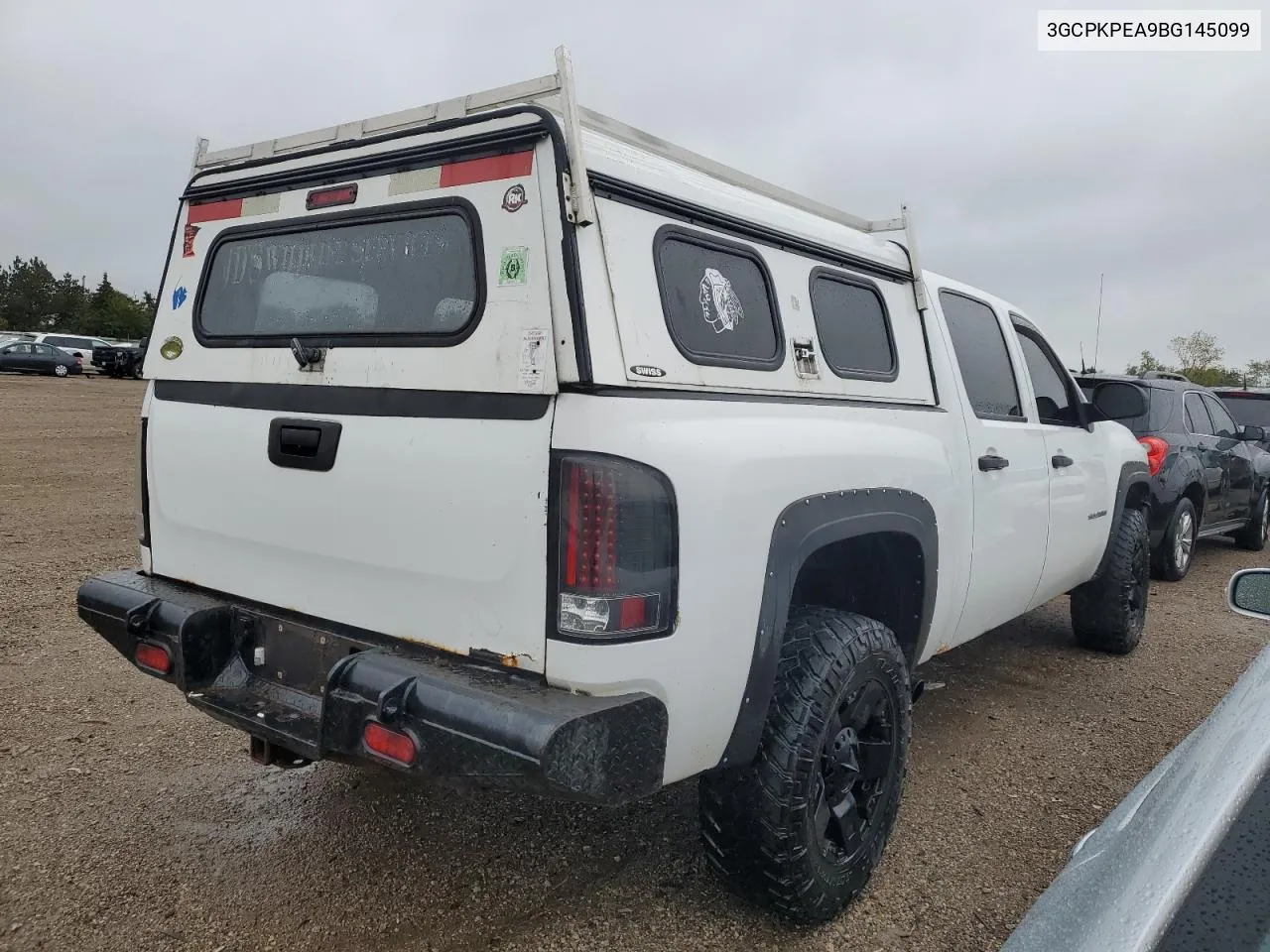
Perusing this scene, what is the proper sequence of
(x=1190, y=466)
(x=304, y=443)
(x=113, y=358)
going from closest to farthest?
(x=304, y=443) → (x=1190, y=466) → (x=113, y=358)

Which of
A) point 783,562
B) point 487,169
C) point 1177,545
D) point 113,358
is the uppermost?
point 487,169

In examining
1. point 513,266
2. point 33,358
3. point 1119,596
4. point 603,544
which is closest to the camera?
point 603,544

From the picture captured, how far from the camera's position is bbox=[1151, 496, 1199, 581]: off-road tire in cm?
733

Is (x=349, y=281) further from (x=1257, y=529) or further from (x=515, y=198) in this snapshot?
(x=1257, y=529)

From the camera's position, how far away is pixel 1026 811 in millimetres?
3445

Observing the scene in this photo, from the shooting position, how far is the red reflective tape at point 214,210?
9.95 feet

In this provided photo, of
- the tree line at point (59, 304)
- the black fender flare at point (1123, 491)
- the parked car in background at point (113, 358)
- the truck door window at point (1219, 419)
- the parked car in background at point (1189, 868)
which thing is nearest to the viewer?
the parked car in background at point (1189, 868)

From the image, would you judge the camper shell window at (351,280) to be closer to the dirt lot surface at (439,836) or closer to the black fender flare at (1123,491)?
the dirt lot surface at (439,836)

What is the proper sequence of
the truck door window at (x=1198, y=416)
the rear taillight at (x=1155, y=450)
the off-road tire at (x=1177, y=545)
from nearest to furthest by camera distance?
the rear taillight at (x=1155, y=450) → the off-road tire at (x=1177, y=545) → the truck door window at (x=1198, y=416)

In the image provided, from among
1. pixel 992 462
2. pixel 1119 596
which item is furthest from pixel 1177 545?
pixel 992 462

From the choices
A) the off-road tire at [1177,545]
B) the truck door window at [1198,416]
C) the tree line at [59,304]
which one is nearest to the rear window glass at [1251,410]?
the truck door window at [1198,416]

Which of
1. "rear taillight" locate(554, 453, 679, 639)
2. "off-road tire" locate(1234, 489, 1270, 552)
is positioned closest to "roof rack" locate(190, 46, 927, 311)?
"rear taillight" locate(554, 453, 679, 639)

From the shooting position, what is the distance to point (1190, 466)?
727cm

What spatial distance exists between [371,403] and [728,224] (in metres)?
1.12
